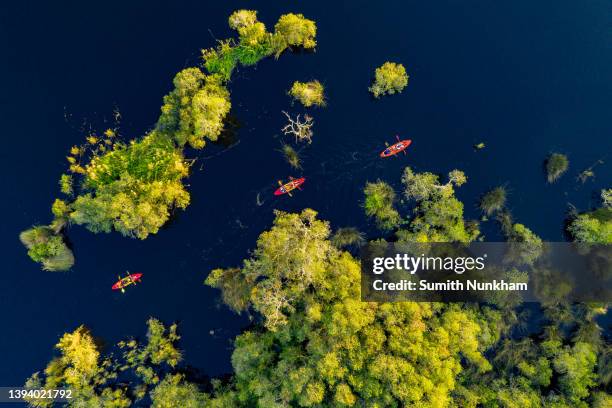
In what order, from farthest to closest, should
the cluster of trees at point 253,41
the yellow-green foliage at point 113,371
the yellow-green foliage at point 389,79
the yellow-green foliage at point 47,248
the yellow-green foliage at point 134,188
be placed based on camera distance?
the yellow-green foliage at point 389,79 → the cluster of trees at point 253,41 → the yellow-green foliage at point 47,248 → the yellow-green foliage at point 113,371 → the yellow-green foliage at point 134,188

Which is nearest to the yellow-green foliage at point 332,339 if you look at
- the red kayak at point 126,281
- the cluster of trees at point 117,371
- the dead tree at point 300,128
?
the cluster of trees at point 117,371

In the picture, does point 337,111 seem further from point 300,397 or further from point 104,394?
point 104,394

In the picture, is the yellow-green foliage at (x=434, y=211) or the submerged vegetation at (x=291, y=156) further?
the submerged vegetation at (x=291, y=156)

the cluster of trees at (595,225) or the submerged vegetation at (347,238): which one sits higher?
the cluster of trees at (595,225)

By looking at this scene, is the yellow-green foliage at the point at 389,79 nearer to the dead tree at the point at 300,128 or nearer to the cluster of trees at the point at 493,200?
the dead tree at the point at 300,128

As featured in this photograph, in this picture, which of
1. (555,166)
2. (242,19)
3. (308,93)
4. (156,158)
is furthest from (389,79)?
(156,158)

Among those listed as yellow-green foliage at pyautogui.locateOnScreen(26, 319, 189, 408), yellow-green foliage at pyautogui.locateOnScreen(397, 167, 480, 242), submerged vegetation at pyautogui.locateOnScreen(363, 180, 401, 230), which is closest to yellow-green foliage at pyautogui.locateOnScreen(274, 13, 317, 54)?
submerged vegetation at pyautogui.locateOnScreen(363, 180, 401, 230)

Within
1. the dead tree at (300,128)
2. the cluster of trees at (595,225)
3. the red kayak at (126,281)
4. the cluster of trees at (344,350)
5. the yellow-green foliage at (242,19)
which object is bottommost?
the cluster of trees at (344,350)

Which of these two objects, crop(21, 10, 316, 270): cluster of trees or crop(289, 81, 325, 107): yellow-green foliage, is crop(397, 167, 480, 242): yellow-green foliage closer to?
crop(289, 81, 325, 107): yellow-green foliage

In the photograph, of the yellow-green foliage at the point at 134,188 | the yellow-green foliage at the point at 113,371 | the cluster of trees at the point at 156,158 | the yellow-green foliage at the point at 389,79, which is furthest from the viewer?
the yellow-green foliage at the point at 389,79
